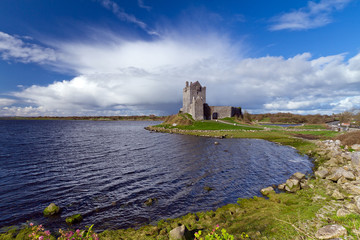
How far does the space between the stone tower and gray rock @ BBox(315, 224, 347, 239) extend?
68854 mm

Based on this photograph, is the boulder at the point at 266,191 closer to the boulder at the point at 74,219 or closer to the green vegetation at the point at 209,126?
the boulder at the point at 74,219

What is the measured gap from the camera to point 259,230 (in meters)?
8.77

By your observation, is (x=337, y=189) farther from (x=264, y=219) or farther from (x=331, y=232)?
(x=331, y=232)

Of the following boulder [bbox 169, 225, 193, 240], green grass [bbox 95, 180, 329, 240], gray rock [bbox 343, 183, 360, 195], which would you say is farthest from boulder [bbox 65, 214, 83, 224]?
gray rock [bbox 343, 183, 360, 195]

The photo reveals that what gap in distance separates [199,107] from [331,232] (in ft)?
232

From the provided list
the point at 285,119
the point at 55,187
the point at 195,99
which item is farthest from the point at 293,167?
the point at 285,119

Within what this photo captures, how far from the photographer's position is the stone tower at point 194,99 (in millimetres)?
76188

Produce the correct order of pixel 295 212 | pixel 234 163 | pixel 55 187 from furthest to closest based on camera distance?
pixel 234 163, pixel 55 187, pixel 295 212

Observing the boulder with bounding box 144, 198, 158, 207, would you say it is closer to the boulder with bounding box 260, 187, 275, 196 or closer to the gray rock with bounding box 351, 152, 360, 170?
the boulder with bounding box 260, 187, 275, 196

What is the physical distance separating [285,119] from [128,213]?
17263 centimetres

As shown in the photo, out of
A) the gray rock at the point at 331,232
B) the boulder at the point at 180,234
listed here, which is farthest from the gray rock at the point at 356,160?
the boulder at the point at 180,234

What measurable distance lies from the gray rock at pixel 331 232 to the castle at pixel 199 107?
68854 mm

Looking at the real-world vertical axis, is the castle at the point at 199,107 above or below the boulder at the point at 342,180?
above

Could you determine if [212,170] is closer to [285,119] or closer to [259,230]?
[259,230]
